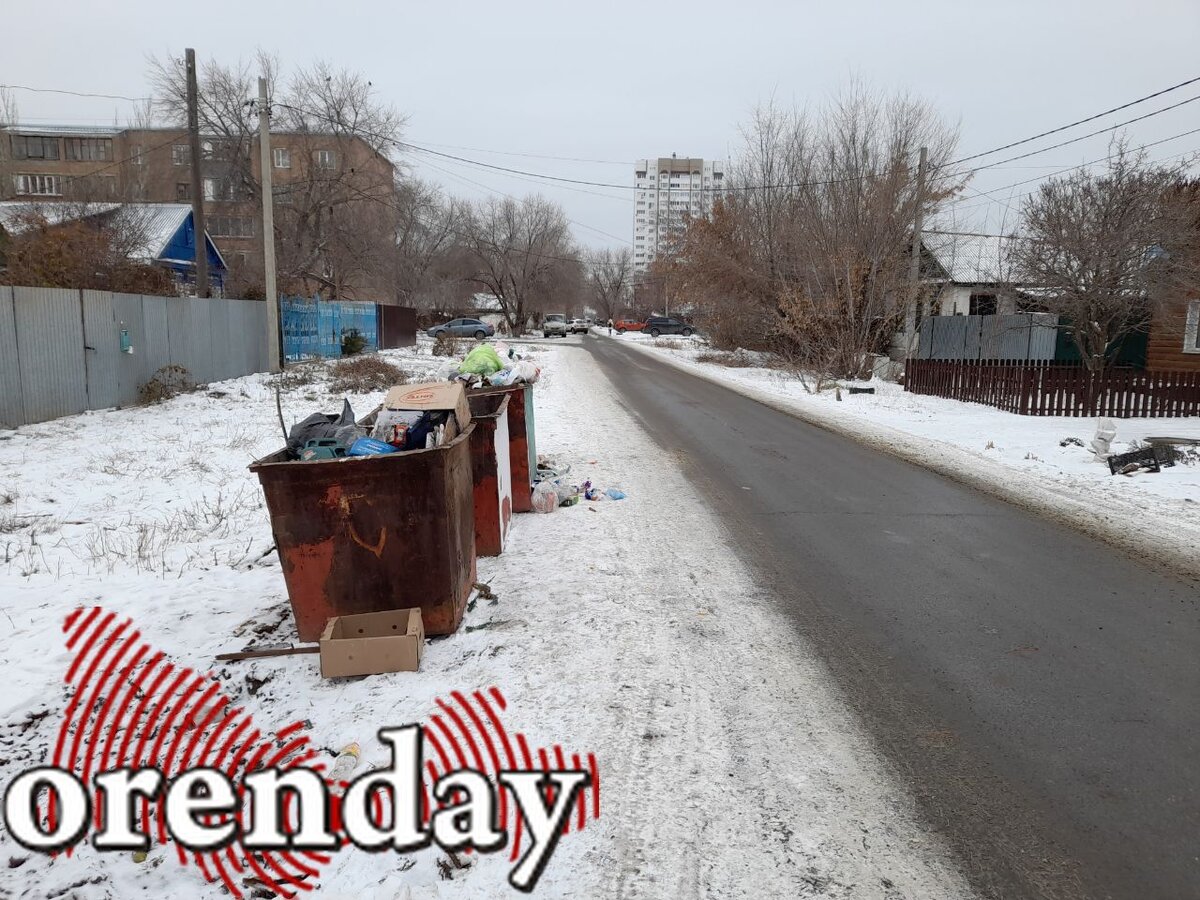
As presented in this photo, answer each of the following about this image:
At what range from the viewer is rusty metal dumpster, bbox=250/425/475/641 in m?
3.83

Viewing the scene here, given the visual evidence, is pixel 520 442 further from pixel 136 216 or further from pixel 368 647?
pixel 136 216

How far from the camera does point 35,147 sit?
67.2m

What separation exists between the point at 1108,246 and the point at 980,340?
10.3 m

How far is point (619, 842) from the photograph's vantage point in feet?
8.68

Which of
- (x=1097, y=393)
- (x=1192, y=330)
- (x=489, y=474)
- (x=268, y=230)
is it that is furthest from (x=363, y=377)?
(x=1192, y=330)

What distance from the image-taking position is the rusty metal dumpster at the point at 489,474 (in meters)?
5.32

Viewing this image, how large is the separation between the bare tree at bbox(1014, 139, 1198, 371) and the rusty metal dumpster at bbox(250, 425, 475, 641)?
14.9 meters

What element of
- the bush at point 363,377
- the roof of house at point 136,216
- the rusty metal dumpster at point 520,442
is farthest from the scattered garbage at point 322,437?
the roof of house at point 136,216

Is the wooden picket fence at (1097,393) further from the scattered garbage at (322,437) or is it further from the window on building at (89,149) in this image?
the window on building at (89,149)

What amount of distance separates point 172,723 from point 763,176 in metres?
29.0

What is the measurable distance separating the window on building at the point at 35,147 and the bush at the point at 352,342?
191 feet

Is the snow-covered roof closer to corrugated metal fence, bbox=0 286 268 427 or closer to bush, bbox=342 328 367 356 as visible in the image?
bush, bbox=342 328 367 356

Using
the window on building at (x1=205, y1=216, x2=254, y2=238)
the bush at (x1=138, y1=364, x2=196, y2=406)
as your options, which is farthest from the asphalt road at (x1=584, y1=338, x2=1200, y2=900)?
the window on building at (x1=205, y1=216, x2=254, y2=238)

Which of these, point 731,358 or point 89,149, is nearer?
point 731,358
